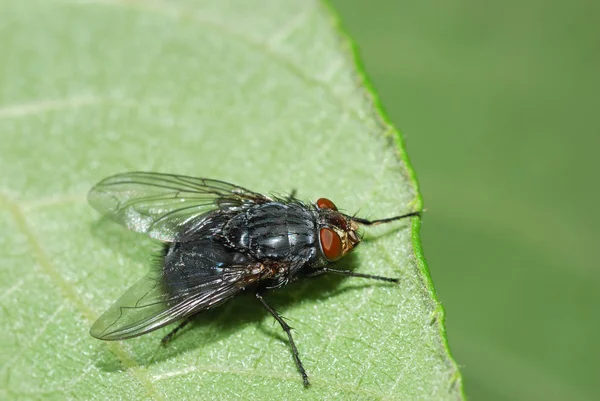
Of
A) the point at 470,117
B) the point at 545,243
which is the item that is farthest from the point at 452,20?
the point at 545,243

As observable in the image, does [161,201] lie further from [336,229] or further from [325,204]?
[336,229]

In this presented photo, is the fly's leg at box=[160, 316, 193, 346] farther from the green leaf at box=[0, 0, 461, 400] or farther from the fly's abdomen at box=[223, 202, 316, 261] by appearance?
the fly's abdomen at box=[223, 202, 316, 261]

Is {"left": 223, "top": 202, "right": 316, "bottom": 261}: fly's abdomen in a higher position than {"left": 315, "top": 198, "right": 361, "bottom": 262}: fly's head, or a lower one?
lower

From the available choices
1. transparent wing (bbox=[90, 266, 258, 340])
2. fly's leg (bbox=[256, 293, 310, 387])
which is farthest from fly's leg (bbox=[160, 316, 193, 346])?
fly's leg (bbox=[256, 293, 310, 387])

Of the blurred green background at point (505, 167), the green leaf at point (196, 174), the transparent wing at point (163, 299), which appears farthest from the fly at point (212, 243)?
the blurred green background at point (505, 167)

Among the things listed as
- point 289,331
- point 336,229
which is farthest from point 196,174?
point 289,331

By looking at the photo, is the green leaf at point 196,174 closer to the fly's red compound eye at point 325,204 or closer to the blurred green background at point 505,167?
the fly's red compound eye at point 325,204

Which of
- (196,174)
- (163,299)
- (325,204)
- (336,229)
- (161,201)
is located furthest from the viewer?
(196,174)
